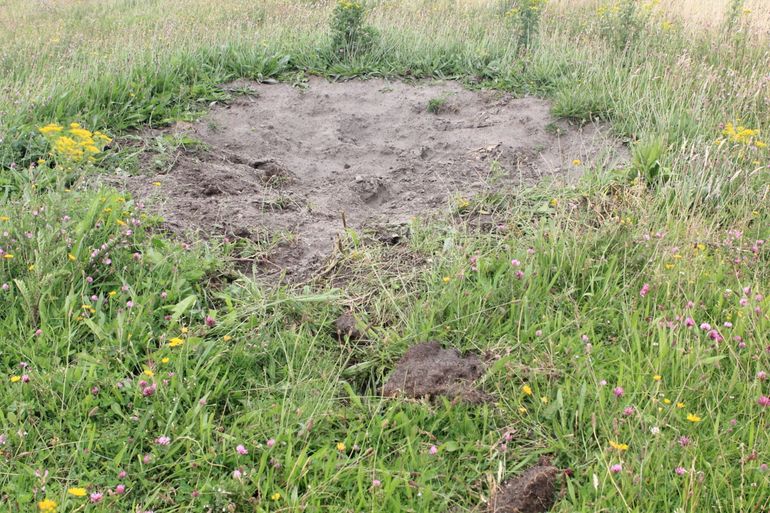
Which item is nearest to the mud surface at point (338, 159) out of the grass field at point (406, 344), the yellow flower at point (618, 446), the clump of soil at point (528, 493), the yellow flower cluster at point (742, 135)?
the grass field at point (406, 344)

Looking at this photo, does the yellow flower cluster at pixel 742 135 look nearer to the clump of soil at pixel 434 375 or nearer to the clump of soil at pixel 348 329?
the clump of soil at pixel 434 375

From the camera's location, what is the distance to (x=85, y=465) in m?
2.35

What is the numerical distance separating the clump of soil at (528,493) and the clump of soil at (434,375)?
0.42 meters

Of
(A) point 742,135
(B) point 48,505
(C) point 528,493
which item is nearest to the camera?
(B) point 48,505

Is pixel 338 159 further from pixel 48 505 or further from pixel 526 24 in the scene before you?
pixel 48 505

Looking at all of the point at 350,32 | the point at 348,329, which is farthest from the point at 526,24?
the point at 348,329

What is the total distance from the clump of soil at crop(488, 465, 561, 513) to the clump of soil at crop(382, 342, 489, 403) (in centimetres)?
42

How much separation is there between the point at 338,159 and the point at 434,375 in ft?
9.20

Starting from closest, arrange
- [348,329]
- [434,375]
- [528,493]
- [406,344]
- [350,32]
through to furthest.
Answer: [528,493] → [434,375] → [406,344] → [348,329] → [350,32]

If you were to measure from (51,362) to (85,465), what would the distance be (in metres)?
0.62

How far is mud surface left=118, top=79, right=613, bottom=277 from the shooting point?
4.16m

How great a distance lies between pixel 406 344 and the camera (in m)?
3.07

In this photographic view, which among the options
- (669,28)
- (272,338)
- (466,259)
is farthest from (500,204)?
(669,28)

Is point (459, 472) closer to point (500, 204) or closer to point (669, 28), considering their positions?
point (500, 204)
